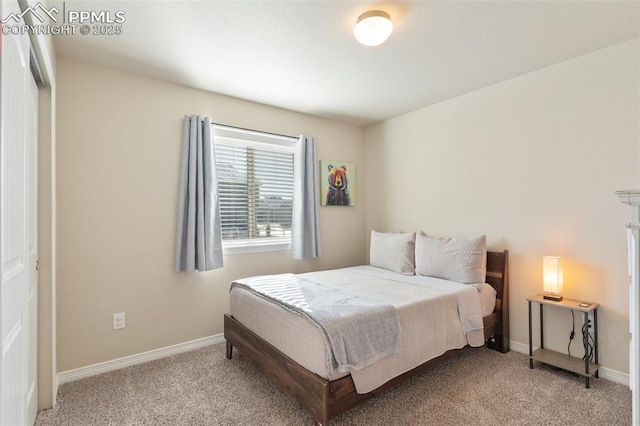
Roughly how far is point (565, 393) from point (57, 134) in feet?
13.4

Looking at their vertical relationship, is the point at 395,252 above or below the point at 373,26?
below

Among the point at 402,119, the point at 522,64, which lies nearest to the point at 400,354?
the point at 522,64

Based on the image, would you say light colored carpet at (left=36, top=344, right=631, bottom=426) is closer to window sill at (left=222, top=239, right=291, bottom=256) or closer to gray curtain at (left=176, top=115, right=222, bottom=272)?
gray curtain at (left=176, top=115, right=222, bottom=272)

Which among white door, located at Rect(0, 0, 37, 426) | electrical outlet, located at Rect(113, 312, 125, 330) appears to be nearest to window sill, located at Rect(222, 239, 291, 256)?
electrical outlet, located at Rect(113, 312, 125, 330)

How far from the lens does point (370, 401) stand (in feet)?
6.86

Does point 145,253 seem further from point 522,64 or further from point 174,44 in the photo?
point 522,64

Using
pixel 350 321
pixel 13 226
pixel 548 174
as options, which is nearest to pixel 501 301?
pixel 548 174

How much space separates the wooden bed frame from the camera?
172cm

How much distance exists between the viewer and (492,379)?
2.36m

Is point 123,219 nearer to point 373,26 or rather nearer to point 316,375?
point 316,375

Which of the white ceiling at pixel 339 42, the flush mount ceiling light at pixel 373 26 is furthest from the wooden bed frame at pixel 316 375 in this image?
the flush mount ceiling light at pixel 373 26

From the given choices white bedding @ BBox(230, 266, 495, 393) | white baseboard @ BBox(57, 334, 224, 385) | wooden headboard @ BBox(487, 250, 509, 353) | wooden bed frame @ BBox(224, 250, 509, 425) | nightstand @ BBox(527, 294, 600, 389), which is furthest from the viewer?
wooden headboard @ BBox(487, 250, 509, 353)

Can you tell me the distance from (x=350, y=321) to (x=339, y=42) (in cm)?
191

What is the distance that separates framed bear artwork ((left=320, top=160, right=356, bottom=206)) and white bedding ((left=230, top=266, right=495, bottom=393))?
1331 millimetres
